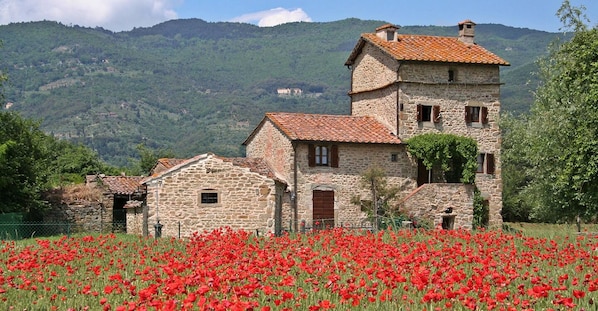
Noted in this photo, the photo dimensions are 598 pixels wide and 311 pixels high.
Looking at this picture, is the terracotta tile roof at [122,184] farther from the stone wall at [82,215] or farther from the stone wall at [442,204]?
the stone wall at [442,204]

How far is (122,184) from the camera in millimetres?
40344

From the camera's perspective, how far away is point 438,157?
3700 centimetres

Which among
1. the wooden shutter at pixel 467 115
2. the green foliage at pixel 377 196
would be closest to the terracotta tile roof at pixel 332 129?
the green foliage at pixel 377 196

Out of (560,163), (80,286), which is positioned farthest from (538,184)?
(80,286)

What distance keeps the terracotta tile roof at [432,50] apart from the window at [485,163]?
4.53 metres

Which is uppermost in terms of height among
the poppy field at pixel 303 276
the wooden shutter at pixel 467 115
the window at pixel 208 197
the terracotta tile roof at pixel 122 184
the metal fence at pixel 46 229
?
the wooden shutter at pixel 467 115

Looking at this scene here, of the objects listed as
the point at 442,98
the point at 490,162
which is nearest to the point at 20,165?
the point at 442,98

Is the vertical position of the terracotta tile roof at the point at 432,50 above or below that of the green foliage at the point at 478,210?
above

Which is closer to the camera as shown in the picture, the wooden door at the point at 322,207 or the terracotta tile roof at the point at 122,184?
the wooden door at the point at 322,207

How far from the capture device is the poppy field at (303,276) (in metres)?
9.28

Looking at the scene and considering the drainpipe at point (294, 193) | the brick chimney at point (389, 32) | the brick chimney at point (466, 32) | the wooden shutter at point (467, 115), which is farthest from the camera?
the brick chimney at point (466, 32)

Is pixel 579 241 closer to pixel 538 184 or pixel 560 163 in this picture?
pixel 560 163

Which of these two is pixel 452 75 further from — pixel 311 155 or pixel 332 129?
pixel 311 155

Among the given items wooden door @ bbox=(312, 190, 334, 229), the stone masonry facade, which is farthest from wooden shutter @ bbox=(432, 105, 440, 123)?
the stone masonry facade
